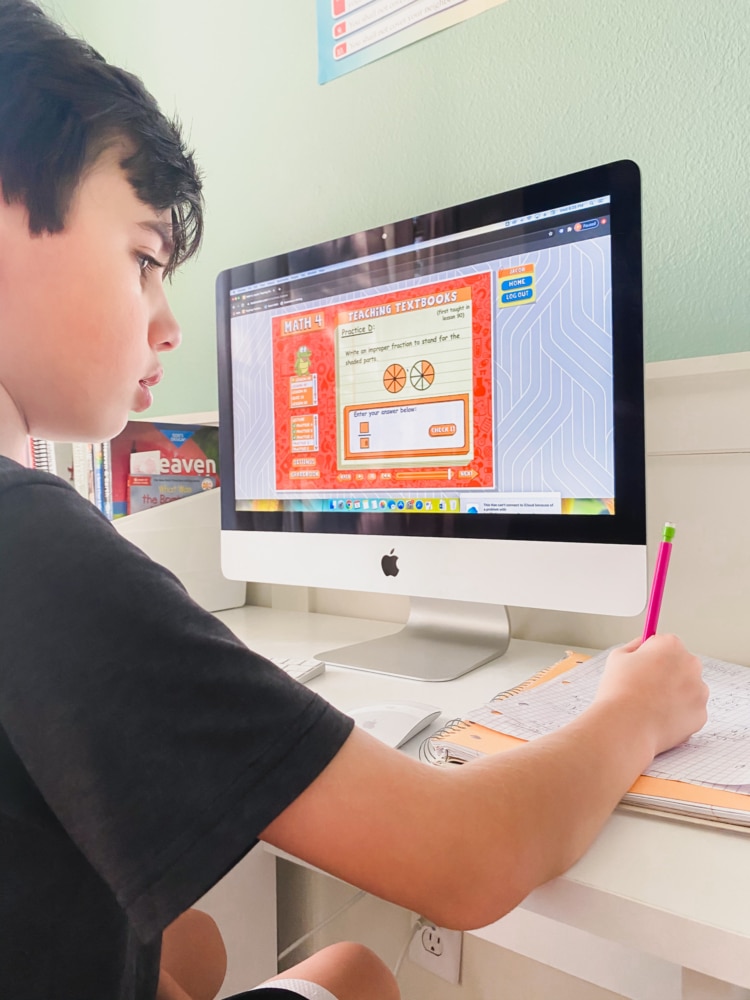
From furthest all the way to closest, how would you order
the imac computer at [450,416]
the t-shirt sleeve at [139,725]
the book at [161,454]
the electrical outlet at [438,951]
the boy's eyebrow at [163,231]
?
the book at [161,454]
the electrical outlet at [438,951]
the imac computer at [450,416]
the boy's eyebrow at [163,231]
the t-shirt sleeve at [139,725]

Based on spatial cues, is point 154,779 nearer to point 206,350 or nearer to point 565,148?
point 565,148

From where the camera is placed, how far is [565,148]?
0.89m

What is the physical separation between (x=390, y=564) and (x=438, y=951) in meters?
0.61

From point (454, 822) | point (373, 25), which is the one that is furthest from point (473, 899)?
point (373, 25)

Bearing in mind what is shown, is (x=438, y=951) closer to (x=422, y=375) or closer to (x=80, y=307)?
(x=422, y=375)

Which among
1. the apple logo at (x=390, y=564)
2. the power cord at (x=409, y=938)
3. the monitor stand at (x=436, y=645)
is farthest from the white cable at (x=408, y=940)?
the apple logo at (x=390, y=564)

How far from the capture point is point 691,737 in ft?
1.66

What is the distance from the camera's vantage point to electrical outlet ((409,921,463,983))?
38.4 inches

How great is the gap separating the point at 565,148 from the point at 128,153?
23.3 inches

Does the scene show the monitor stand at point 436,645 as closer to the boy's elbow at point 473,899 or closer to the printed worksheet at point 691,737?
the printed worksheet at point 691,737

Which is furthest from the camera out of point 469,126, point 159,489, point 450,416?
point 159,489

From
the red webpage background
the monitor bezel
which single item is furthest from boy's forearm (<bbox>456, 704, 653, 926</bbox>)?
the red webpage background

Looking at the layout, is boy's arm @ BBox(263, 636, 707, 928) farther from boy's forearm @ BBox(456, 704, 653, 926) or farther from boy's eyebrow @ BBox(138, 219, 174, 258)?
boy's eyebrow @ BBox(138, 219, 174, 258)

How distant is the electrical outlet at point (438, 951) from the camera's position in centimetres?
97
